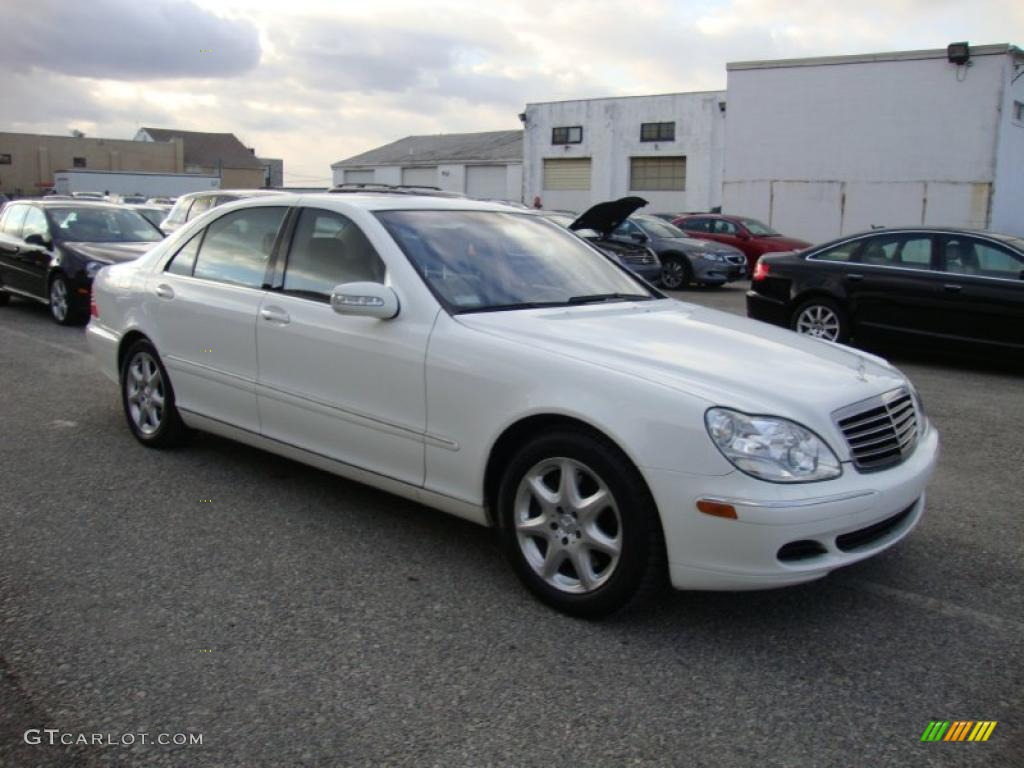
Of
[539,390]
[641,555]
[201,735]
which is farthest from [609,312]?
[201,735]

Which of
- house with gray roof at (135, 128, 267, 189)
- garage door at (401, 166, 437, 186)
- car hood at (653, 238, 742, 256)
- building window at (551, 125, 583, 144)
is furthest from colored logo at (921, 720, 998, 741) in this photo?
house with gray roof at (135, 128, 267, 189)

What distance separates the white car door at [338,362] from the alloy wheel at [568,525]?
1.97 feet

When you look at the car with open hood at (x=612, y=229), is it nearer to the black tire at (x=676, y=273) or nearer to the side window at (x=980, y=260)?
the black tire at (x=676, y=273)

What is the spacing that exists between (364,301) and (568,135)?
128ft

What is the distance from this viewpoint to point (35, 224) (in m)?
12.2

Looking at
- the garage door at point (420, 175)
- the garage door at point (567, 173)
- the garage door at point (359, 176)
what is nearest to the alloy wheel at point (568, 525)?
the garage door at point (567, 173)

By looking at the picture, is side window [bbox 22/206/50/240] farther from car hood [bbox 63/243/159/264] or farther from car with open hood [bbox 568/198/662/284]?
car with open hood [bbox 568/198/662/284]

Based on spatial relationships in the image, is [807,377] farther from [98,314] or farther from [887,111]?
[887,111]

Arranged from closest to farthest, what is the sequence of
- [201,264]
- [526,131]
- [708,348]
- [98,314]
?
[708,348] → [201,264] → [98,314] → [526,131]

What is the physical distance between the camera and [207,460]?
220 inches

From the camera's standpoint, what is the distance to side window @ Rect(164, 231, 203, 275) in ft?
17.8

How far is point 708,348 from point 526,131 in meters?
40.2

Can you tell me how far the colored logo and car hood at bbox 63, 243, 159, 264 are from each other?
10445 millimetres

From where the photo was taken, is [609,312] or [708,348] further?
[609,312]
